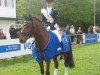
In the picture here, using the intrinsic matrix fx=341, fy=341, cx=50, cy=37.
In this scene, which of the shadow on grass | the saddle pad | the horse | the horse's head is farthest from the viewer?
the shadow on grass

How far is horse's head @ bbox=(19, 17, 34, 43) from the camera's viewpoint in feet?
31.6

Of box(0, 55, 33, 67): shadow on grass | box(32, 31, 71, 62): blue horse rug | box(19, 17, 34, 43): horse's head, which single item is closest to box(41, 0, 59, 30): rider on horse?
box(32, 31, 71, 62): blue horse rug

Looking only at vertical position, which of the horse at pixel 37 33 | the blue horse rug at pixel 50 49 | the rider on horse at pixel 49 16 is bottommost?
the blue horse rug at pixel 50 49

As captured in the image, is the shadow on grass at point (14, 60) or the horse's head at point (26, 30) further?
the shadow on grass at point (14, 60)

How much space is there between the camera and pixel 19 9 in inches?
2849

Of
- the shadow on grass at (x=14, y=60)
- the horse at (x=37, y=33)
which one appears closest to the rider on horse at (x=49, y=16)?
the horse at (x=37, y=33)

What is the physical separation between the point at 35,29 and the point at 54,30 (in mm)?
1052

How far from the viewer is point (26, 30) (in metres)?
9.74

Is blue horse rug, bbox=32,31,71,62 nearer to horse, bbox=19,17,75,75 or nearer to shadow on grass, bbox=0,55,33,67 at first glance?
horse, bbox=19,17,75,75

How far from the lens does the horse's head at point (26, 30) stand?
31.6 feet

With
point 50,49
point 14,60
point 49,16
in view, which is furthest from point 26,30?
point 14,60

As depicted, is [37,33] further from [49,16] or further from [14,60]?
[14,60]

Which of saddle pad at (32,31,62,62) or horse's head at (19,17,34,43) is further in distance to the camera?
saddle pad at (32,31,62,62)

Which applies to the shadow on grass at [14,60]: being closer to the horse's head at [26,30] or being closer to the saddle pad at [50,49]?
the saddle pad at [50,49]
